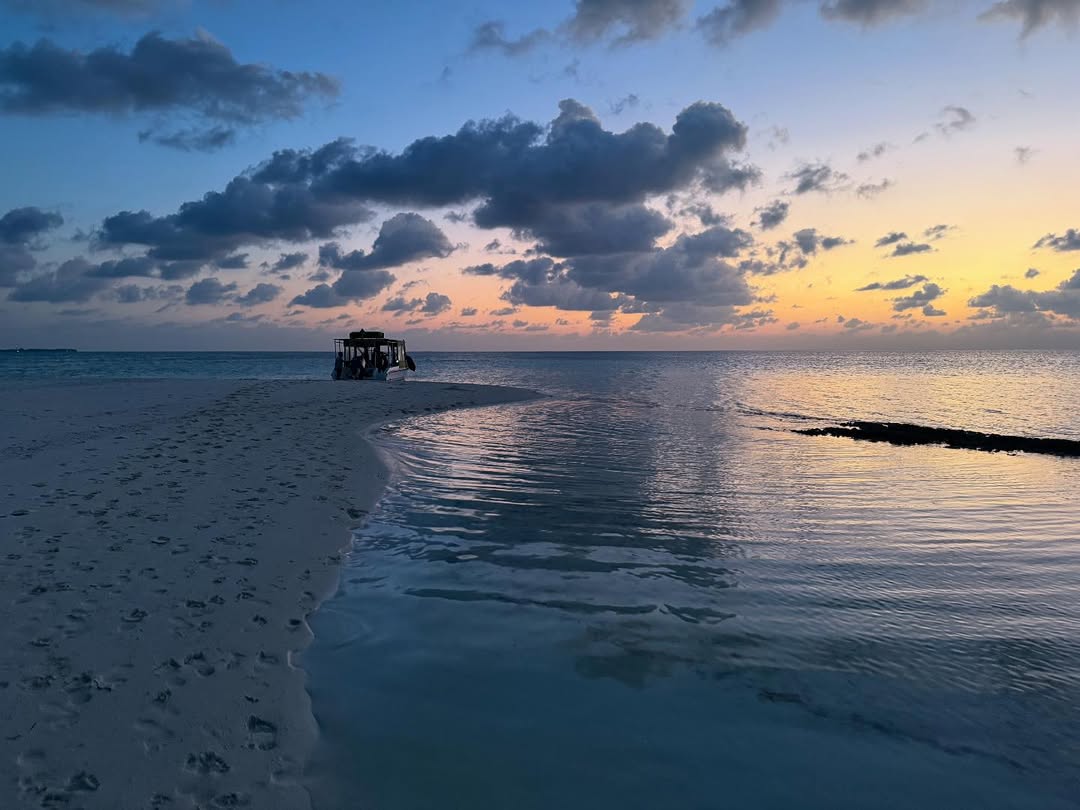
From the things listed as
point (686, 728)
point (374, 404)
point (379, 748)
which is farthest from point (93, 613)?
point (374, 404)

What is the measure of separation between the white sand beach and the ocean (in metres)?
0.48

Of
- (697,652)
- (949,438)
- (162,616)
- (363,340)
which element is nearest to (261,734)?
(162,616)

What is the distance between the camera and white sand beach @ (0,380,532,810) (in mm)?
4191

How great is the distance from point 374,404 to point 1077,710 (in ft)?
108

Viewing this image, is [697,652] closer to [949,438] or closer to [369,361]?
[949,438]

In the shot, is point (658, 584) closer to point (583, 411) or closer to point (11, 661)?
point (11, 661)

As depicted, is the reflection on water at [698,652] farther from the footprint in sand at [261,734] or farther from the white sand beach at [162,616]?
the white sand beach at [162,616]

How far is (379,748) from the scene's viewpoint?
4680mm

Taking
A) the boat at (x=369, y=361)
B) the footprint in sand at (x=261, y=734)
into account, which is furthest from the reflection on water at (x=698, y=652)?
the boat at (x=369, y=361)

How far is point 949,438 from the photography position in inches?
1029

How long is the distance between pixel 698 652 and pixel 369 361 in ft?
188

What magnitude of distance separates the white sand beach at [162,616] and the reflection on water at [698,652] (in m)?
0.53

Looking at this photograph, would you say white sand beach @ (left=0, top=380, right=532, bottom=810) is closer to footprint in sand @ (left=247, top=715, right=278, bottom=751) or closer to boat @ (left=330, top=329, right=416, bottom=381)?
footprint in sand @ (left=247, top=715, right=278, bottom=751)

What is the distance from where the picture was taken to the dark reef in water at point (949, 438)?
78.3ft
